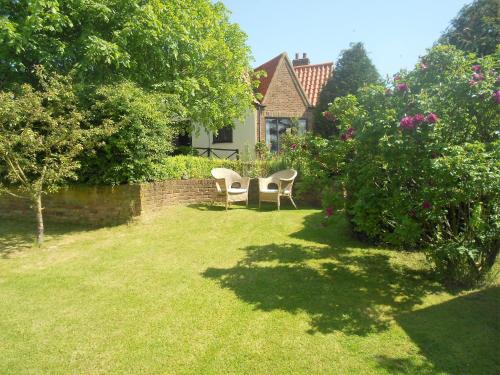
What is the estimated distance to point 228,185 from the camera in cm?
980

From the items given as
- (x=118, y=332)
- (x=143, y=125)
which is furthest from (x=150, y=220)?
(x=118, y=332)

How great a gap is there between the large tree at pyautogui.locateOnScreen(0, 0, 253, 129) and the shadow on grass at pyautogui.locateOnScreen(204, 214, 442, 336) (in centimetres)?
571

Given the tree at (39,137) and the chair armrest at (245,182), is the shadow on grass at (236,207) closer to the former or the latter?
the chair armrest at (245,182)

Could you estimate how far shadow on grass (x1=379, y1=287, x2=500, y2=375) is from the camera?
2783 mm

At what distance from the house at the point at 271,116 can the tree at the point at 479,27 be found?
7.31 meters

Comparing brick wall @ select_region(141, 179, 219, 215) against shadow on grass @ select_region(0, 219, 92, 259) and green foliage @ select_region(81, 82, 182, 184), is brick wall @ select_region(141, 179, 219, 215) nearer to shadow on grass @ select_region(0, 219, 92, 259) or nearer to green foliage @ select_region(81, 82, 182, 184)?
green foliage @ select_region(81, 82, 182, 184)

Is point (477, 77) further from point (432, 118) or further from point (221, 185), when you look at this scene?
point (221, 185)

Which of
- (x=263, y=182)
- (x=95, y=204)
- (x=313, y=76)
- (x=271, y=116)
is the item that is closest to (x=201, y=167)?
(x=263, y=182)

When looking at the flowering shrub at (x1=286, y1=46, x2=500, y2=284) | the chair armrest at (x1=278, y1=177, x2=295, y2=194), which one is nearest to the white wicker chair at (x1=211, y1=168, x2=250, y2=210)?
the chair armrest at (x1=278, y1=177, x2=295, y2=194)

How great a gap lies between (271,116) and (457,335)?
660 inches

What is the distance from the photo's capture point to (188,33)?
10422 mm

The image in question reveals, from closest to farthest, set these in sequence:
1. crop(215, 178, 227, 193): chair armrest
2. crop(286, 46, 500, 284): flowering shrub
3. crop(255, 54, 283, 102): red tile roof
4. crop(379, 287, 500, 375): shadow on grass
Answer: crop(379, 287, 500, 375): shadow on grass, crop(286, 46, 500, 284): flowering shrub, crop(215, 178, 227, 193): chair armrest, crop(255, 54, 283, 102): red tile roof

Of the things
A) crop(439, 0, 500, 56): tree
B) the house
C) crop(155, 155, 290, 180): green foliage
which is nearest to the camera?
crop(155, 155, 290, 180): green foliage

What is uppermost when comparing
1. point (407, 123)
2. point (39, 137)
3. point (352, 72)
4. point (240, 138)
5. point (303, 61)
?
point (303, 61)
